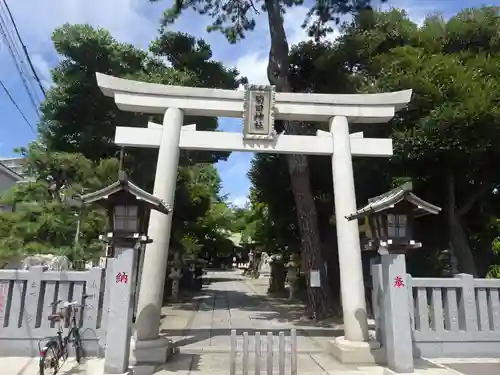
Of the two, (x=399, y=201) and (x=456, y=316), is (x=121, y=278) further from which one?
(x=456, y=316)

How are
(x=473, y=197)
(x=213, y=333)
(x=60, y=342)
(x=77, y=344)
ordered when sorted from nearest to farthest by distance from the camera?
1. (x=60, y=342)
2. (x=77, y=344)
3. (x=213, y=333)
4. (x=473, y=197)

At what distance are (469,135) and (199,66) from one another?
354 inches

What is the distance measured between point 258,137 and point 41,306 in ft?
18.8

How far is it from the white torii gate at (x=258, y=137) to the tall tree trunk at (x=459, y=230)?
15.4ft

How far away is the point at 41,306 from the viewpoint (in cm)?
820

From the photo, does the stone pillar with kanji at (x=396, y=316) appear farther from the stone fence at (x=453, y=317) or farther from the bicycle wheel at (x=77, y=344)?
the bicycle wheel at (x=77, y=344)

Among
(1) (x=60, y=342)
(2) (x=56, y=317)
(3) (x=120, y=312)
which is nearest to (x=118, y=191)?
(3) (x=120, y=312)

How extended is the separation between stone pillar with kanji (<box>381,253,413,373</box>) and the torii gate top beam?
4.01m

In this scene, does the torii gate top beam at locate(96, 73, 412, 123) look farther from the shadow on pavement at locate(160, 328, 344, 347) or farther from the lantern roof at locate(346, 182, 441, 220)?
the shadow on pavement at locate(160, 328, 344, 347)

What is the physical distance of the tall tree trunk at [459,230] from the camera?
12992mm

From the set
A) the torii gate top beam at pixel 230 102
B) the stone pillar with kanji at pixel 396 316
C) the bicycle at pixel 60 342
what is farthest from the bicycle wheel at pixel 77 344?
the stone pillar with kanji at pixel 396 316

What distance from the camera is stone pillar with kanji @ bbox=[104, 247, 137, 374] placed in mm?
6312

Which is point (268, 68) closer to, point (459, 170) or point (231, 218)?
point (459, 170)

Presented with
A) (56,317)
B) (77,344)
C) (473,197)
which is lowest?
(77,344)
